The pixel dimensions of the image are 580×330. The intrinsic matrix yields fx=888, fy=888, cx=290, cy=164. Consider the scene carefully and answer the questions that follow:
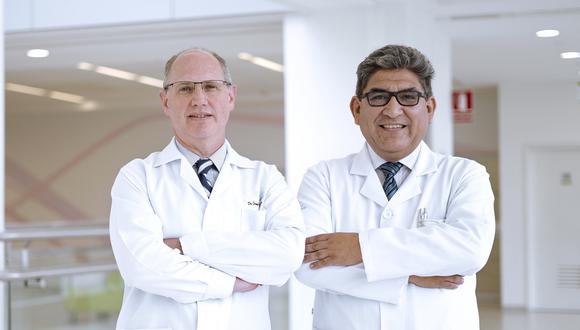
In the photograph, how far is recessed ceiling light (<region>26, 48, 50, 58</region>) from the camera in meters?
8.15

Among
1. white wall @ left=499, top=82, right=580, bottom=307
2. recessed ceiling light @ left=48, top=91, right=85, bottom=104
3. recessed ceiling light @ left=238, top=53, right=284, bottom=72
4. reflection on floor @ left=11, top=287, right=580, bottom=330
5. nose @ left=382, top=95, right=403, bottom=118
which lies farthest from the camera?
recessed ceiling light @ left=48, top=91, right=85, bottom=104

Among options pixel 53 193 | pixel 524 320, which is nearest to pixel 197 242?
pixel 524 320

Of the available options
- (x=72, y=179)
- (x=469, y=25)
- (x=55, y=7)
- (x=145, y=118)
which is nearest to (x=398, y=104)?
(x=469, y=25)

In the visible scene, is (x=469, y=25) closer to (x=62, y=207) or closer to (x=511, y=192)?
(x=511, y=192)

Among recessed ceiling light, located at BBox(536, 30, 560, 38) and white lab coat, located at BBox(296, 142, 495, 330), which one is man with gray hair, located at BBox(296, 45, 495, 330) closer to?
white lab coat, located at BBox(296, 142, 495, 330)

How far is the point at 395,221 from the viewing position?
9.34ft

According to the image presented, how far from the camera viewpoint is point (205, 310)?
260 cm

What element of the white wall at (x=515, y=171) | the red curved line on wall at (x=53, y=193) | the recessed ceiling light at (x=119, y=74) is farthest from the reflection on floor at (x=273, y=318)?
the red curved line on wall at (x=53, y=193)

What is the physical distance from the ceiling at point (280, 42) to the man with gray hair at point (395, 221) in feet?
9.82

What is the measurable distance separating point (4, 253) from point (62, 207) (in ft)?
36.3

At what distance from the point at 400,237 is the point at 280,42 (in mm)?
4646

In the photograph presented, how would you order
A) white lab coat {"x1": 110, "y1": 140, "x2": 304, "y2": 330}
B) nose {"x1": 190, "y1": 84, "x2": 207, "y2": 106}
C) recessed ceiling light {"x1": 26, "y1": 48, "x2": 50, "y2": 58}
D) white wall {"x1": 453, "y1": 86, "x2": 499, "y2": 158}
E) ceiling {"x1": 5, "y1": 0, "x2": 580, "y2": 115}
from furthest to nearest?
1. white wall {"x1": 453, "y1": 86, "x2": 499, "y2": 158}
2. recessed ceiling light {"x1": 26, "y1": 48, "x2": 50, "y2": 58}
3. ceiling {"x1": 5, "y1": 0, "x2": 580, "y2": 115}
4. nose {"x1": 190, "y1": 84, "x2": 207, "y2": 106}
5. white lab coat {"x1": 110, "y1": 140, "x2": 304, "y2": 330}

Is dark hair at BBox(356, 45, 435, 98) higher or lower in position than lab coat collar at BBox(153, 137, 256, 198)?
higher

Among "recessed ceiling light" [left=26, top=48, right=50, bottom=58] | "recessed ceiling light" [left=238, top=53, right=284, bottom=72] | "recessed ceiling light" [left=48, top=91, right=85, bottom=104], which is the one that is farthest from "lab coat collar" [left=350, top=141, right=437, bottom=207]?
"recessed ceiling light" [left=48, top=91, right=85, bottom=104]
